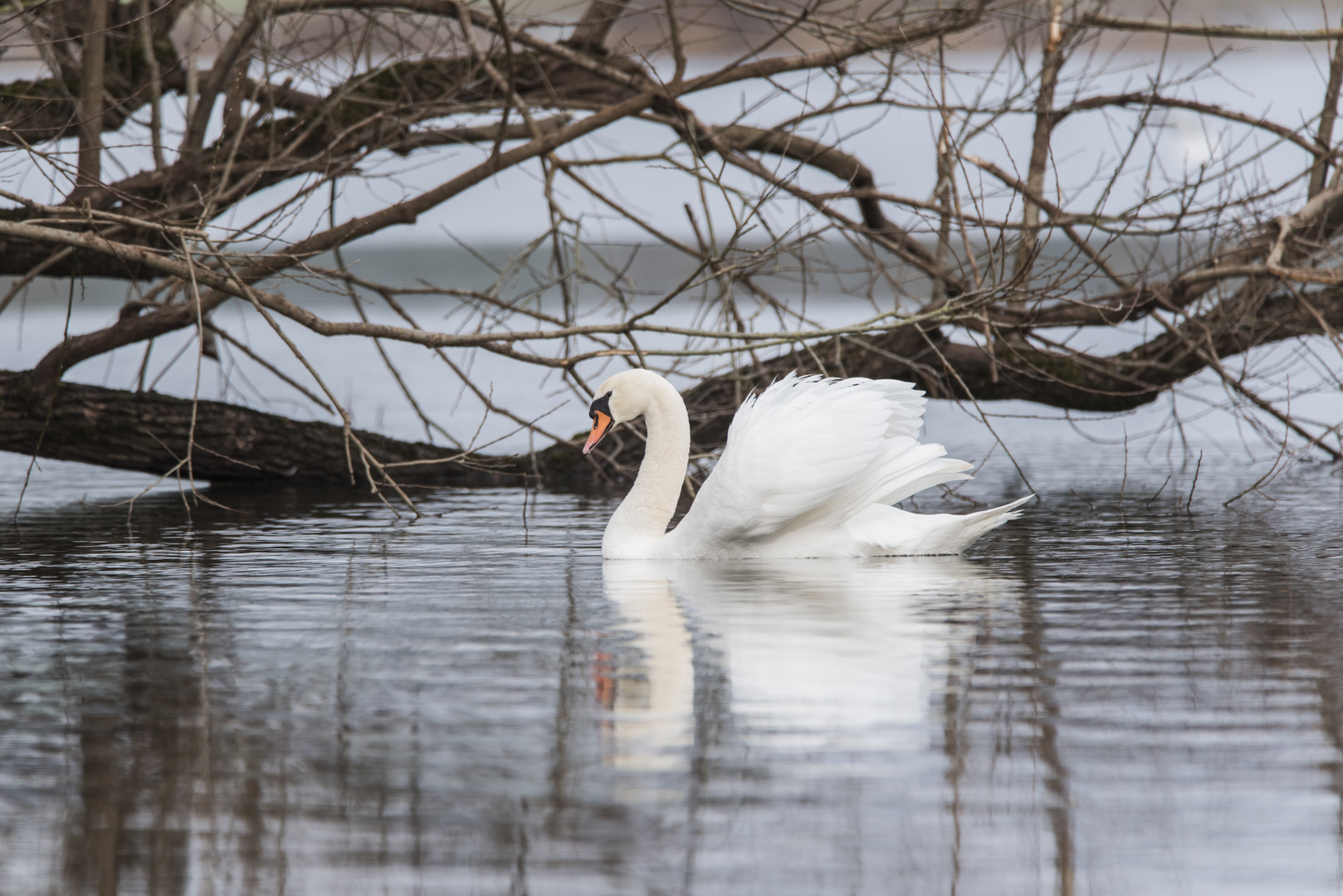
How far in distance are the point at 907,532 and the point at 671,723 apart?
3.72 metres

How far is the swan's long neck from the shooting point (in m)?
8.59

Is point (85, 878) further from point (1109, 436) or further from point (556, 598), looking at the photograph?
point (1109, 436)

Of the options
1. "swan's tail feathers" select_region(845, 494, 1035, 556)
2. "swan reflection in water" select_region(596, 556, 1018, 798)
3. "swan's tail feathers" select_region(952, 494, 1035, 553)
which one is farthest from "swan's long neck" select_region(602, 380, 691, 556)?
"swan's tail feathers" select_region(952, 494, 1035, 553)

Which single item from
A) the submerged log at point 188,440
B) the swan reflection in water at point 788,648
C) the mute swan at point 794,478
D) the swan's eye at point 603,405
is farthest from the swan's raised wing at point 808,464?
the submerged log at point 188,440

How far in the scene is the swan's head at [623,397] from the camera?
8914 mm

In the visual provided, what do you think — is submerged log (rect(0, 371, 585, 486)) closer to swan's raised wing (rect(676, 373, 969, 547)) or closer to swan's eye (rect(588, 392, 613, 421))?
swan's eye (rect(588, 392, 613, 421))

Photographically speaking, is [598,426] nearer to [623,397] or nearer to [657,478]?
[623,397]

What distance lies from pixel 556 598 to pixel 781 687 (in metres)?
2.14

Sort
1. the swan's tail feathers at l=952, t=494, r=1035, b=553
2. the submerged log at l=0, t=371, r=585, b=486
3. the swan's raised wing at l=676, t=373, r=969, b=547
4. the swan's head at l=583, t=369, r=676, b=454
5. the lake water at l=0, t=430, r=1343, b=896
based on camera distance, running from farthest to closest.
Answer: the submerged log at l=0, t=371, r=585, b=486 < the swan's head at l=583, t=369, r=676, b=454 < the swan's tail feathers at l=952, t=494, r=1035, b=553 < the swan's raised wing at l=676, t=373, r=969, b=547 < the lake water at l=0, t=430, r=1343, b=896

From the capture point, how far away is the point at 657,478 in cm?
879

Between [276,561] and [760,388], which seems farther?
[760,388]

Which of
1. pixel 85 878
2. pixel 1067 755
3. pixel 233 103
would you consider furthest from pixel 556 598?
pixel 233 103

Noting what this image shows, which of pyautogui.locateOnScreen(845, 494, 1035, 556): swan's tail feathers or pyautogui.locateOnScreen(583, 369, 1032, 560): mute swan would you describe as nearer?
pyautogui.locateOnScreen(583, 369, 1032, 560): mute swan

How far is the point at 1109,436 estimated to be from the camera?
60.4 feet
